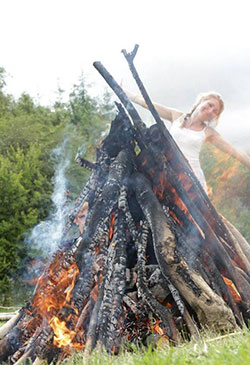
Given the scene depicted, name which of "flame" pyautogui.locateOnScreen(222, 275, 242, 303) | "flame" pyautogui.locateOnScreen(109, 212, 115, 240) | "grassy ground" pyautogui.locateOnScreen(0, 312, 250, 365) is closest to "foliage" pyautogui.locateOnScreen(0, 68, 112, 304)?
"flame" pyautogui.locateOnScreen(109, 212, 115, 240)

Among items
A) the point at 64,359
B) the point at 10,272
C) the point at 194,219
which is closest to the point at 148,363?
the point at 64,359

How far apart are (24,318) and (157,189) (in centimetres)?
168

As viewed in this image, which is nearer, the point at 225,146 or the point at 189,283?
the point at 189,283

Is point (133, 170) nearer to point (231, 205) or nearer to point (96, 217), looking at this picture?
point (96, 217)

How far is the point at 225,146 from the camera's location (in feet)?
15.5

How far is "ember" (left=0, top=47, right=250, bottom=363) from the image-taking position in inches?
116

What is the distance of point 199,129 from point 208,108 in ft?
0.92

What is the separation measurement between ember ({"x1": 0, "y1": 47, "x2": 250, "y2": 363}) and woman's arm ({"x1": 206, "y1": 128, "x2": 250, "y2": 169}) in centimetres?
103

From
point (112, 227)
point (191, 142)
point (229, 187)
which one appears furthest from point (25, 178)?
point (112, 227)

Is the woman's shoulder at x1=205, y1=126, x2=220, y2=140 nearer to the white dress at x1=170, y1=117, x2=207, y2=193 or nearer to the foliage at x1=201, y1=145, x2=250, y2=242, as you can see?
the white dress at x1=170, y1=117, x2=207, y2=193

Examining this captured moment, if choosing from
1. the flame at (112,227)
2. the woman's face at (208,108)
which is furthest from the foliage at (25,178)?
the flame at (112,227)

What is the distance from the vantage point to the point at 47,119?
85.6ft

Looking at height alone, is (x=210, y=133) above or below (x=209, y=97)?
below

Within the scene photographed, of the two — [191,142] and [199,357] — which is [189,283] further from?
[191,142]
